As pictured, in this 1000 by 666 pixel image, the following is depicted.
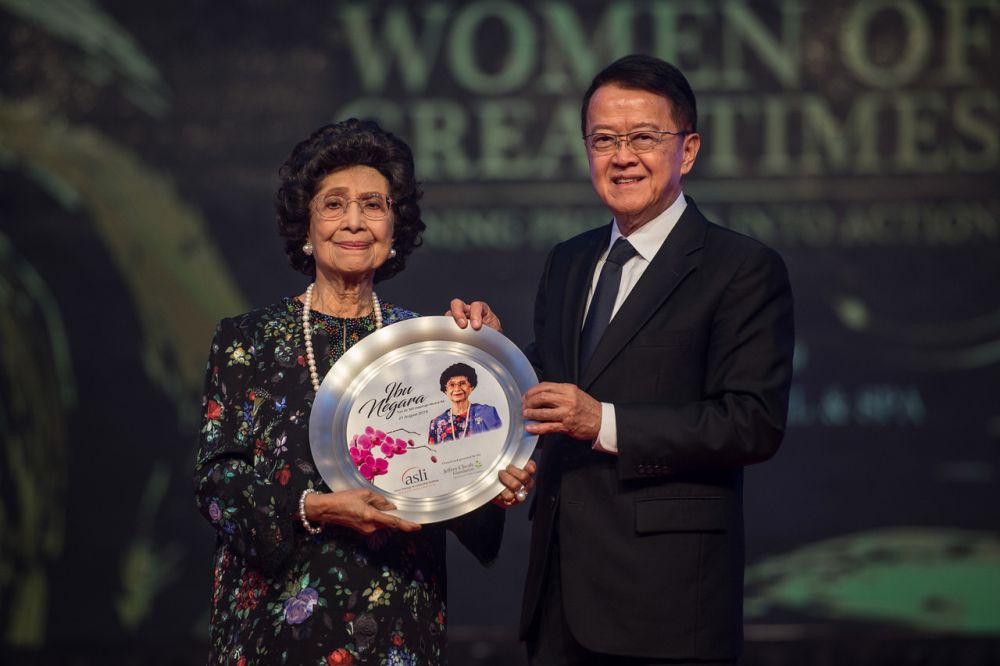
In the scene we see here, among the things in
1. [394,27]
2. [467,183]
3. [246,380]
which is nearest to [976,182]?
[467,183]

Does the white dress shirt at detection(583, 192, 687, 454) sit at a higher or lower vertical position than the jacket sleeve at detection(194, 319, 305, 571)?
higher

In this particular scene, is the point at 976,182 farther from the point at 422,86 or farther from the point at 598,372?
the point at 598,372

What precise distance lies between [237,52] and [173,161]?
1.51 feet

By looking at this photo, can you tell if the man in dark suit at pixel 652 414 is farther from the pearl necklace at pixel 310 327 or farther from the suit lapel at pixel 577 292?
the pearl necklace at pixel 310 327

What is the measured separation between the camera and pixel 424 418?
2127mm

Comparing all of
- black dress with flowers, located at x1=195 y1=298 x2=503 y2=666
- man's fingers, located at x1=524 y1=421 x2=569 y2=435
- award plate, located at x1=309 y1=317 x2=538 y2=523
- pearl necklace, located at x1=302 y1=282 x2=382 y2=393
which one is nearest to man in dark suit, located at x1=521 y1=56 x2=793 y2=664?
man's fingers, located at x1=524 y1=421 x2=569 y2=435

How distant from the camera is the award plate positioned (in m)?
2.09

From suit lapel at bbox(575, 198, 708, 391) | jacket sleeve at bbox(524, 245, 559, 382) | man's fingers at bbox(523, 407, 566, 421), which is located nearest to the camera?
man's fingers at bbox(523, 407, 566, 421)

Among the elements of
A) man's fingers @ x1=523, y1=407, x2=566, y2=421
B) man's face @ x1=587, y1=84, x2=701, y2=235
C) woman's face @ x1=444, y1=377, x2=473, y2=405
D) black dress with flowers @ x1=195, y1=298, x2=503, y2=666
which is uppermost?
man's face @ x1=587, y1=84, x2=701, y2=235

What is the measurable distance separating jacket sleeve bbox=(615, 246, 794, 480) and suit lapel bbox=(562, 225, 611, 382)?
176 mm

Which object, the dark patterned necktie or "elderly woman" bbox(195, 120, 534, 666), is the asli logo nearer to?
"elderly woman" bbox(195, 120, 534, 666)

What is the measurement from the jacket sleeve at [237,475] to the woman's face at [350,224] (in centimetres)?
23

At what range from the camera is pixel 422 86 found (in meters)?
4.27

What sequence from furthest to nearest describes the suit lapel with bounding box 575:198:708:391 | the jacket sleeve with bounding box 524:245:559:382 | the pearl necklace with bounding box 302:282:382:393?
the jacket sleeve with bounding box 524:245:559:382, the pearl necklace with bounding box 302:282:382:393, the suit lapel with bounding box 575:198:708:391
